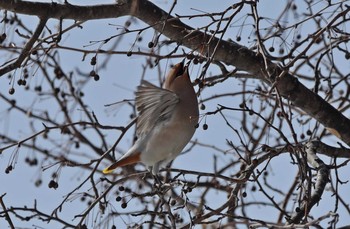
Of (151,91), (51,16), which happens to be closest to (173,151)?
(151,91)

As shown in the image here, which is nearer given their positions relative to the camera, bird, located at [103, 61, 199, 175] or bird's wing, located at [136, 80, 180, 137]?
bird's wing, located at [136, 80, 180, 137]

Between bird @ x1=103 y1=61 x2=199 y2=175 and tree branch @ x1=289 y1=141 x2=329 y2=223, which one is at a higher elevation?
bird @ x1=103 y1=61 x2=199 y2=175

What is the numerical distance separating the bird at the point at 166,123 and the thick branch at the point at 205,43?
1.27ft

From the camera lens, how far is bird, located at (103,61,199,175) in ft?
16.6

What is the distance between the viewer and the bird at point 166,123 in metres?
5.06

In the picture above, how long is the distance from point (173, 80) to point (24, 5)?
4.19 ft

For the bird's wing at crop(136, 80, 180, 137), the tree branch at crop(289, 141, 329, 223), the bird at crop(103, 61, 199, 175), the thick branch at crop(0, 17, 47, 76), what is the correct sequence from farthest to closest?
the bird at crop(103, 61, 199, 175) → the bird's wing at crop(136, 80, 180, 137) → the thick branch at crop(0, 17, 47, 76) → the tree branch at crop(289, 141, 329, 223)

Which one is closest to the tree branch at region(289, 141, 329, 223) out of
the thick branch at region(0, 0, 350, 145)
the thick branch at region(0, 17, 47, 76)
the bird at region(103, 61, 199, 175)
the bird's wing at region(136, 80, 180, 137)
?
the thick branch at region(0, 0, 350, 145)

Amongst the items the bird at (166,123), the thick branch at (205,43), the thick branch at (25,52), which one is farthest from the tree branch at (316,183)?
the thick branch at (25,52)

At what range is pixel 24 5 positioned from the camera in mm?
4293

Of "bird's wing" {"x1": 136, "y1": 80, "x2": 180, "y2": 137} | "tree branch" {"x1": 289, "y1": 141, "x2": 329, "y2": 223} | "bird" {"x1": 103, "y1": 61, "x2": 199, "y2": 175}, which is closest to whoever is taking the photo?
"tree branch" {"x1": 289, "y1": 141, "x2": 329, "y2": 223}

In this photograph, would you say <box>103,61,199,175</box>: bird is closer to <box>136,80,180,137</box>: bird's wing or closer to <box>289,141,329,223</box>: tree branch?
<box>136,80,180,137</box>: bird's wing

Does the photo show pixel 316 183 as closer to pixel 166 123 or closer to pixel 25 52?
pixel 166 123

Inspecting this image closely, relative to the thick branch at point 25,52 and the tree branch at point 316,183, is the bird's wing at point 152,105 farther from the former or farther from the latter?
the tree branch at point 316,183
